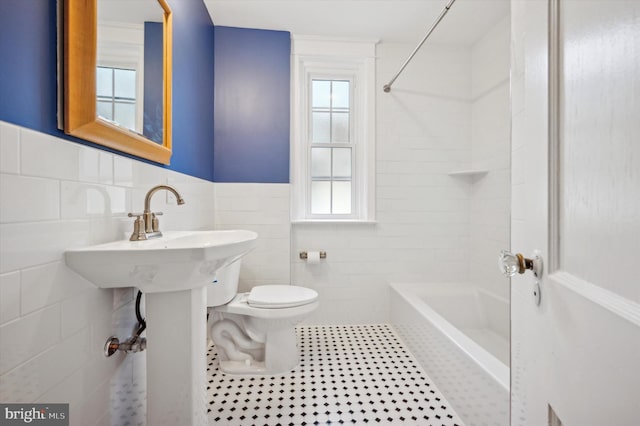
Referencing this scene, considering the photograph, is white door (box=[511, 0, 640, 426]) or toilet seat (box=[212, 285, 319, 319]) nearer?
white door (box=[511, 0, 640, 426])

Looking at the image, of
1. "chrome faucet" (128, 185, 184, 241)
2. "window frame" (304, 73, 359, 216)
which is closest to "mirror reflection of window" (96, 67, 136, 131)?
"chrome faucet" (128, 185, 184, 241)

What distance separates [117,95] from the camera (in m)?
1.00

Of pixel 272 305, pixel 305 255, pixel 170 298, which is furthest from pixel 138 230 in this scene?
pixel 305 255

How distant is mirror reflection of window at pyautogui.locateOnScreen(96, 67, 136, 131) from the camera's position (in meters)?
0.90

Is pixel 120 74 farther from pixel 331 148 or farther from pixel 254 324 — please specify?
pixel 331 148

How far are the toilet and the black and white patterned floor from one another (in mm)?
78

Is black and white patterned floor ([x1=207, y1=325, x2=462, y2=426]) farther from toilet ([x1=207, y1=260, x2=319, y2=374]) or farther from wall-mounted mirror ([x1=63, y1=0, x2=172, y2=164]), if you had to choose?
wall-mounted mirror ([x1=63, y1=0, x2=172, y2=164])

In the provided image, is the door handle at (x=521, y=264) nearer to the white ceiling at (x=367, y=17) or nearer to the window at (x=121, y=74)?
the window at (x=121, y=74)

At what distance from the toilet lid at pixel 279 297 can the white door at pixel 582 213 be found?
1238mm

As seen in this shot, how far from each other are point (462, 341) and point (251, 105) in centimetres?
222

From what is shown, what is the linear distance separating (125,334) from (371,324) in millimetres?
1932

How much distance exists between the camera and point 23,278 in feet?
2.16

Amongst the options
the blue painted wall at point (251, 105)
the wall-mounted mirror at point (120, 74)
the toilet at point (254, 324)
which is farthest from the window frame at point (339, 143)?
the wall-mounted mirror at point (120, 74)

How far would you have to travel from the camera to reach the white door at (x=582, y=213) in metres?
0.35
